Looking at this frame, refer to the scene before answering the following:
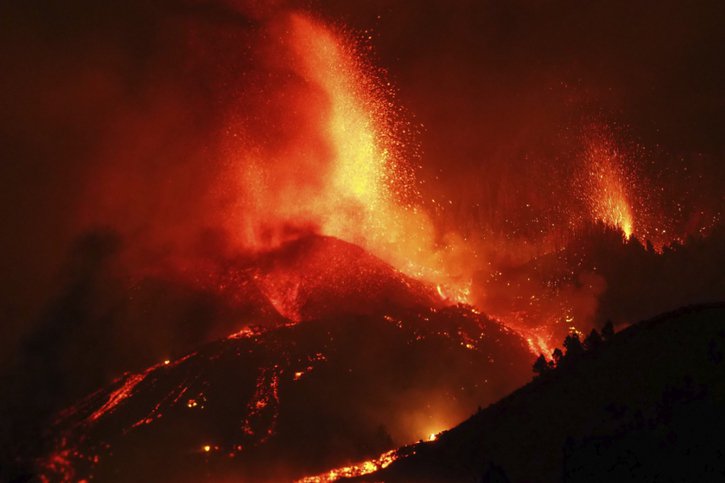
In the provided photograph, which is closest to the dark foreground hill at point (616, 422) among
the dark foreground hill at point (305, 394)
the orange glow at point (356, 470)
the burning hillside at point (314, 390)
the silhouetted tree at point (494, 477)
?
the silhouetted tree at point (494, 477)

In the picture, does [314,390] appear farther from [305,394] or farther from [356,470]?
[356,470]

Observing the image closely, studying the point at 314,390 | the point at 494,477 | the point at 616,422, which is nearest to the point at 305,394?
the point at 314,390

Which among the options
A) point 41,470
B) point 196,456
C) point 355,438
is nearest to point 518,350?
point 355,438

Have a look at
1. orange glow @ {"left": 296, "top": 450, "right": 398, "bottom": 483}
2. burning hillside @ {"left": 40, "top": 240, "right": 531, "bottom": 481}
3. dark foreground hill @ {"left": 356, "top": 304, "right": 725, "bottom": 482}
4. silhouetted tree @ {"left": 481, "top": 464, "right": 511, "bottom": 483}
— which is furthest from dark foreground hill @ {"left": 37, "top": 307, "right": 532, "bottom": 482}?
silhouetted tree @ {"left": 481, "top": 464, "right": 511, "bottom": 483}

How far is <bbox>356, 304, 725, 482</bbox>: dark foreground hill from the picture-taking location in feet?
123

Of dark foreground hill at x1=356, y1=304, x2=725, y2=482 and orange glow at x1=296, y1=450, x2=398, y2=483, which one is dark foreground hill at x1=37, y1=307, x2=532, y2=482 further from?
dark foreground hill at x1=356, y1=304, x2=725, y2=482

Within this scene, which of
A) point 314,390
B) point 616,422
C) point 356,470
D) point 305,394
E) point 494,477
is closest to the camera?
point 494,477

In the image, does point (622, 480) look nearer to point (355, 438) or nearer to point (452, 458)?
point (452, 458)

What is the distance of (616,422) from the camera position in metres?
43.0

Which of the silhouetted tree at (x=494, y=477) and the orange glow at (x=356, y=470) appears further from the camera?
the orange glow at (x=356, y=470)

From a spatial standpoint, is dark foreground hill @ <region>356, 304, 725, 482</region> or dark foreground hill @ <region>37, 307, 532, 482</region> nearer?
dark foreground hill @ <region>356, 304, 725, 482</region>

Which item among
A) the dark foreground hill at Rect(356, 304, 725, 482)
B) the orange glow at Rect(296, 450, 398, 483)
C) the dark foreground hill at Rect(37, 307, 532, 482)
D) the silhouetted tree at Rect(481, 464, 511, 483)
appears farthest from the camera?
the dark foreground hill at Rect(37, 307, 532, 482)

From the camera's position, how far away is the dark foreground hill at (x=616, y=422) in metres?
37.4

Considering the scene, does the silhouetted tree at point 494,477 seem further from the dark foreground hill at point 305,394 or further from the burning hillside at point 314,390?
the dark foreground hill at point 305,394
